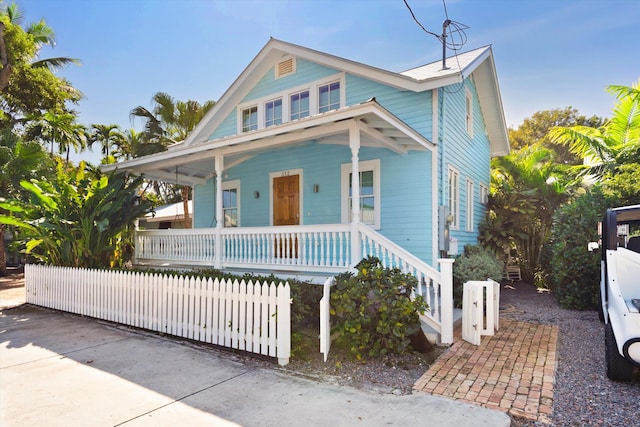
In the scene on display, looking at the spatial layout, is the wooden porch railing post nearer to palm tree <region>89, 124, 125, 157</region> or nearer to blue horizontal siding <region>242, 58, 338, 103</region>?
blue horizontal siding <region>242, 58, 338, 103</region>

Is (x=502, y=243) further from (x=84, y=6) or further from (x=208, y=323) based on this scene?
(x=84, y=6)

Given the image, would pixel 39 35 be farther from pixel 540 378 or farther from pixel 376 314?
pixel 540 378

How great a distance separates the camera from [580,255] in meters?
8.18

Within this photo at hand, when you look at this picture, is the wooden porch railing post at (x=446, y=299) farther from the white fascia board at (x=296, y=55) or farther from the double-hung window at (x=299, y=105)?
the double-hung window at (x=299, y=105)

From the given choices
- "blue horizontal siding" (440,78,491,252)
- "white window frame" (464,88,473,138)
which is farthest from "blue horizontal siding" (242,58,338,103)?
"white window frame" (464,88,473,138)

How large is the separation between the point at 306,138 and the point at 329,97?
349cm

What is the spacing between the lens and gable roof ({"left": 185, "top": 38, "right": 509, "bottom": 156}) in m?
8.45

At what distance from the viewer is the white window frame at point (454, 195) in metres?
9.45

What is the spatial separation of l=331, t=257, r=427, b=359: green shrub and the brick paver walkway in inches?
24.6

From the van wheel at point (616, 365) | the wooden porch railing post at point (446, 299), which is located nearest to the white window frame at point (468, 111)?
the wooden porch railing post at point (446, 299)

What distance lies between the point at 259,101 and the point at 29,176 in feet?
25.6

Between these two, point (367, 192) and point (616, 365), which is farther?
point (367, 192)

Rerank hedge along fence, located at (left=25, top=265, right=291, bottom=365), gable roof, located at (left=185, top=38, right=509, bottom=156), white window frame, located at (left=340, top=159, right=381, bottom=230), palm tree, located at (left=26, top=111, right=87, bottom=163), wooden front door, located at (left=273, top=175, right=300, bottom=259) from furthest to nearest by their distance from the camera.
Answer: palm tree, located at (left=26, top=111, right=87, bottom=163) < wooden front door, located at (left=273, top=175, right=300, bottom=259) < white window frame, located at (left=340, top=159, right=381, bottom=230) < gable roof, located at (left=185, top=38, right=509, bottom=156) < hedge along fence, located at (left=25, top=265, right=291, bottom=365)

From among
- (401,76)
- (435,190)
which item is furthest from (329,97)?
(435,190)
